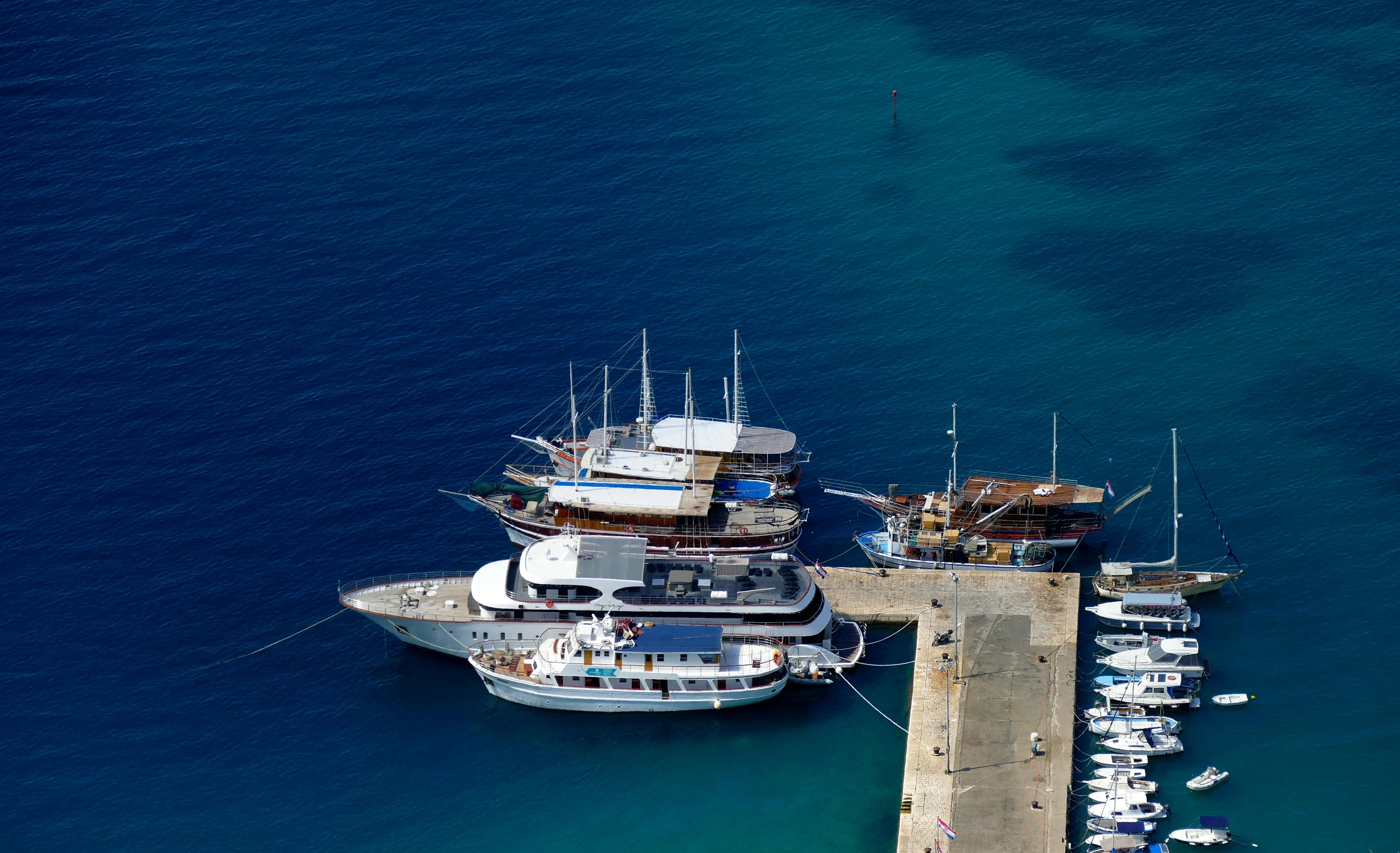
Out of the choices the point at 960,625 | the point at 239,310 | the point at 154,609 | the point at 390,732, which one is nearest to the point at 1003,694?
the point at 960,625

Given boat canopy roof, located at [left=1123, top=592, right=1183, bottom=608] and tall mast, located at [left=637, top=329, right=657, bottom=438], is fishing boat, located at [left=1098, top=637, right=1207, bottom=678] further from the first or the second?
tall mast, located at [left=637, top=329, right=657, bottom=438]

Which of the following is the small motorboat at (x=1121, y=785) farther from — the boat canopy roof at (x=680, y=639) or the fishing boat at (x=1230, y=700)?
the boat canopy roof at (x=680, y=639)

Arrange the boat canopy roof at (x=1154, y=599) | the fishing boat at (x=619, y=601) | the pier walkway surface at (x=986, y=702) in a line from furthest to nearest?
the boat canopy roof at (x=1154, y=599) < the fishing boat at (x=619, y=601) < the pier walkway surface at (x=986, y=702)

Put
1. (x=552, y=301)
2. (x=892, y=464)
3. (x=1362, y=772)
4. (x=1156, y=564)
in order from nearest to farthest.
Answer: (x=1362, y=772)
(x=1156, y=564)
(x=892, y=464)
(x=552, y=301)

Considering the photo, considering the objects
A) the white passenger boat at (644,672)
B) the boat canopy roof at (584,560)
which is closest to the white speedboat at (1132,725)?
the white passenger boat at (644,672)

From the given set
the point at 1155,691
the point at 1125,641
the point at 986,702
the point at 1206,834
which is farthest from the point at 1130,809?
the point at 1125,641

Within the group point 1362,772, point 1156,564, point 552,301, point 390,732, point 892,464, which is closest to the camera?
point 1362,772

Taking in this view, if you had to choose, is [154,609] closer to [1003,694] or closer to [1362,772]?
[1003,694]
